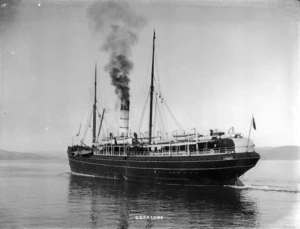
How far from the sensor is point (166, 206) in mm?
28266

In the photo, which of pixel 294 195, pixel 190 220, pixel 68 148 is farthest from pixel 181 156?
pixel 68 148

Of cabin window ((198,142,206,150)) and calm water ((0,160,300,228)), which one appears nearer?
calm water ((0,160,300,228))

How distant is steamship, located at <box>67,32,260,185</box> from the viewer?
119 ft

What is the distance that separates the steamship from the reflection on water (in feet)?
5.23

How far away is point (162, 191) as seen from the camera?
117ft

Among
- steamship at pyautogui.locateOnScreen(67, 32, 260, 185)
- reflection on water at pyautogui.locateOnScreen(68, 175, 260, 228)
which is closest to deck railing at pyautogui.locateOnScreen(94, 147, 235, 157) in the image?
steamship at pyautogui.locateOnScreen(67, 32, 260, 185)

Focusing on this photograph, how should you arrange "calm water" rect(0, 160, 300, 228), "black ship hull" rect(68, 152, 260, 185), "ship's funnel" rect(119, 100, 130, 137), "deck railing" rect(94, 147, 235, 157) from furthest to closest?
"ship's funnel" rect(119, 100, 130, 137) < "deck railing" rect(94, 147, 235, 157) < "black ship hull" rect(68, 152, 260, 185) < "calm water" rect(0, 160, 300, 228)

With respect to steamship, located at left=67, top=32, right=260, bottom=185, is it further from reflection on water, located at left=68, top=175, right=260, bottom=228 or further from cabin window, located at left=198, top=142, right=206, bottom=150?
reflection on water, located at left=68, top=175, right=260, bottom=228

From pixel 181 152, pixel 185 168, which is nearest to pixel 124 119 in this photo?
pixel 181 152

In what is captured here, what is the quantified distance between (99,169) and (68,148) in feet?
45.5

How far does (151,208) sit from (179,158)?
1173 centimetres

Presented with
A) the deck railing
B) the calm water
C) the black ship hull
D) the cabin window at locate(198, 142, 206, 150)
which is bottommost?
the calm water

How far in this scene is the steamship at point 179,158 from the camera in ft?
119

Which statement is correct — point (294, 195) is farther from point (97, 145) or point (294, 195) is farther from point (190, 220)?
Result: point (97, 145)
